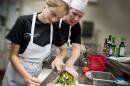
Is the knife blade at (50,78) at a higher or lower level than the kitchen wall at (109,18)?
lower

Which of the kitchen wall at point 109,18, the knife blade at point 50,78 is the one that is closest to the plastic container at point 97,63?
the knife blade at point 50,78

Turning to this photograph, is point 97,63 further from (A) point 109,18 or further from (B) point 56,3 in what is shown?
(A) point 109,18

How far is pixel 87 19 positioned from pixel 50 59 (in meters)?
1.02

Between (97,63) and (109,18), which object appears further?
(109,18)

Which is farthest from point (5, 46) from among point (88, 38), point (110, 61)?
point (110, 61)

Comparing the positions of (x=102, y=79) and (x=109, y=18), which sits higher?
(x=109, y=18)

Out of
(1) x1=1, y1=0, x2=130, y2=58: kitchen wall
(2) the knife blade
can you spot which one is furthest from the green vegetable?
(1) x1=1, y1=0, x2=130, y2=58: kitchen wall

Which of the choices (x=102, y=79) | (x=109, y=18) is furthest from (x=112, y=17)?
(x=102, y=79)

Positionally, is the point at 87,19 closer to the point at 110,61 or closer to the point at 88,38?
the point at 88,38

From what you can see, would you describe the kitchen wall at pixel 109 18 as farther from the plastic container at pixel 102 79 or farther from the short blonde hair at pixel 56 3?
the short blonde hair at pixel 56 3

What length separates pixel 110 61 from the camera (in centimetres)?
196

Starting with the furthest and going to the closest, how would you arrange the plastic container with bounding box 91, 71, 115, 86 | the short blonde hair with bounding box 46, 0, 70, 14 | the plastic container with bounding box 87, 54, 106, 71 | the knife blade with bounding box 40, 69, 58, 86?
the plastic container with bounding box 87, 54, 106, 71 → the plastic container with bounding box 91, 71, 115, 86 → the knife blade with bounding box 40, 69, 58, 86 → the short blonde hair with bounding box 46, 0, 70, 14

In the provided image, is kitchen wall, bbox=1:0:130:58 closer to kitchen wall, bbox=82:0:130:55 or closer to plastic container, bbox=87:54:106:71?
kitchen wall, bbox=82:0:130:55

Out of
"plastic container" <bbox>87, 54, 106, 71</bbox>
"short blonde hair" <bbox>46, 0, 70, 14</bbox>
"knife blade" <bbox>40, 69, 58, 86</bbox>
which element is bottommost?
"knife blade" <bbox>40, 69, 58, 86</bbox>
